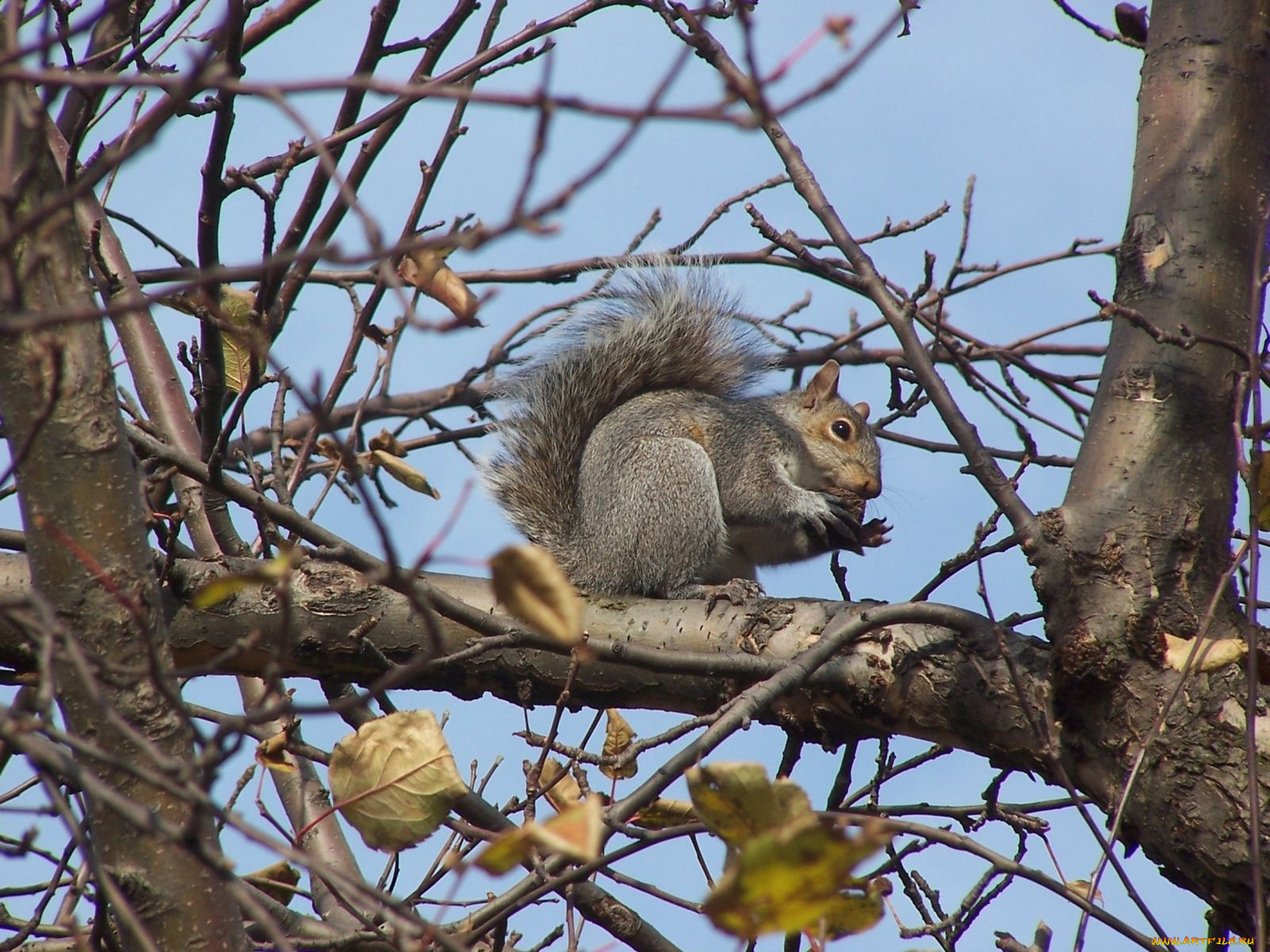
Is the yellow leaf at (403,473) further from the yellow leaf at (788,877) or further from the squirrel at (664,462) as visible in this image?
the yellow leaf at (788,877)

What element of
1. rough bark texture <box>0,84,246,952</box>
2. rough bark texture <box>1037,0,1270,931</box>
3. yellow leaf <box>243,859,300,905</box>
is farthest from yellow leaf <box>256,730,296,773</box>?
rough bark texture <box>1037,0,1270,931</box>

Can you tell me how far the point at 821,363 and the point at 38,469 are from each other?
2.99m

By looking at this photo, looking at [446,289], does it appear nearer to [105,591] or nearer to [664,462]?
[105,591]

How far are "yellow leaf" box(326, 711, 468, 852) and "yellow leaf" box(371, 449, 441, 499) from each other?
0.85 meters

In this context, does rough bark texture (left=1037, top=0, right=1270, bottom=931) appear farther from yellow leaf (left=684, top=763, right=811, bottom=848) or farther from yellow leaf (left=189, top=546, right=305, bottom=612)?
yellow leaf (left=189, top=546, right=305, bottom=612)

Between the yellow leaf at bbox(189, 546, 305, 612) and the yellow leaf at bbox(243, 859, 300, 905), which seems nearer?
the yellow leaf at bbox(189, 546, 305, 612)

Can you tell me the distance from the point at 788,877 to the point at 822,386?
324 cm

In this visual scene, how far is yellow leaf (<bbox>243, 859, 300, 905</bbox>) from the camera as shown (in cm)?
183

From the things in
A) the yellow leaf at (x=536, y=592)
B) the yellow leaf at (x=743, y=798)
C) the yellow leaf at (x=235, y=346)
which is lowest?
the yellow leaf at (x=743, y=798)

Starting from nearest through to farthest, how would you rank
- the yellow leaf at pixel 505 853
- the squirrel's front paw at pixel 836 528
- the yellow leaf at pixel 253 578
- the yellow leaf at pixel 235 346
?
the yellow leaf at pixel 253 578 → the yellow leaf at pixel 505 853 → the yellow leaf at pixel 235 346 → the squirrel's front paw at pixel 836 528

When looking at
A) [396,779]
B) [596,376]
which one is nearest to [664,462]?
[596,376]

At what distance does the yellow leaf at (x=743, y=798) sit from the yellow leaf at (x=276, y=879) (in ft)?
2.97

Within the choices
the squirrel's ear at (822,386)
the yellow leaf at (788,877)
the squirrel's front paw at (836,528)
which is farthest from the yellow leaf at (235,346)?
the squirrel's ear at (822,386)

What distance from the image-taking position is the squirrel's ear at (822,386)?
4020 mm
